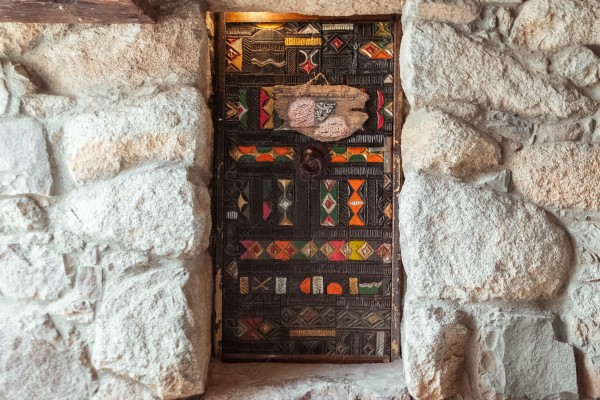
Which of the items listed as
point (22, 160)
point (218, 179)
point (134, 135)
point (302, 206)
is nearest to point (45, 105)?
point (22, 160)

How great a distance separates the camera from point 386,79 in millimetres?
1685

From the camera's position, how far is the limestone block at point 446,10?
1471mm

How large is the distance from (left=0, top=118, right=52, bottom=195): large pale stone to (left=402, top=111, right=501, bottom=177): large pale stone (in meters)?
1.00

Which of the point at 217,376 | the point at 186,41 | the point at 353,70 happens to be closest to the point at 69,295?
the point at 217,376

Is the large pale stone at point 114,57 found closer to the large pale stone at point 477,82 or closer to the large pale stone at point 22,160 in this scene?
the large pale stone at point 22,160

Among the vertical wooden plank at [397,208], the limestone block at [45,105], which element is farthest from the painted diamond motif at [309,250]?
the limestone block at [45,105]

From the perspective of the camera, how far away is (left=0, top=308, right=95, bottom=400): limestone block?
1.40 metres

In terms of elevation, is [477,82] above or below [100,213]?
above

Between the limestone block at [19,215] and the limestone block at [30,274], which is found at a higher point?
the limestone block at [19,215]

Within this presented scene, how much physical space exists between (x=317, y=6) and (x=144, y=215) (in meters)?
0.76

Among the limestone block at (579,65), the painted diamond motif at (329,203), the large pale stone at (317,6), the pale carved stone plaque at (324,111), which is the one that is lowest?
the painted diamond motif at (329,203)

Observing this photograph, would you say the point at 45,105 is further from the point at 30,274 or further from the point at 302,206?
the point at 302,206

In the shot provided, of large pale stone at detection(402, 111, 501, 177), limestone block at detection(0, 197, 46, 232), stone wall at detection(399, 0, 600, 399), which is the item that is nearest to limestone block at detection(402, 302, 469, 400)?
stone wall at detection(399, 0, 600, 399)

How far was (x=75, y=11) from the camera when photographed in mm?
1318
